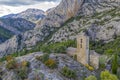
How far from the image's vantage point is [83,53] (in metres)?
83.8

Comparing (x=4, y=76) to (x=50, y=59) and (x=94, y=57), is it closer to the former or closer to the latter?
(x=50, y=59)

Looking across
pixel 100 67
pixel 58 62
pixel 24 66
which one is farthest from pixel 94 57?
pixel 24 66

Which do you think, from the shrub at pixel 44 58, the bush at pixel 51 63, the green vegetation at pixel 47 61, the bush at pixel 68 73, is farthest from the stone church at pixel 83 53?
the bush at pixel 68 73

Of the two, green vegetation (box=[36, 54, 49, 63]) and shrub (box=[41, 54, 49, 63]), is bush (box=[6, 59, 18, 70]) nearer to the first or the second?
green vegetation (box=[36, 54, 49, 63])

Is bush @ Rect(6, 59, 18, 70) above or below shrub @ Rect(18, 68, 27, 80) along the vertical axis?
above

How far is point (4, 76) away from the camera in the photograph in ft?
231

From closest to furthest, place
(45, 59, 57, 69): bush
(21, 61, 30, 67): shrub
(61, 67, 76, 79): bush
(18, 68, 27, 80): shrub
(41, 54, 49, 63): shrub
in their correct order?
(18, 68, 27, 80): shrub < (61, 67, 76, 79): bush < (21, 61, 30, 67): shrub < (45, 59, 57, 69): bush < (41, 54, 49, 63): shrub

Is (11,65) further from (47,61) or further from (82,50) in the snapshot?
(82,50)

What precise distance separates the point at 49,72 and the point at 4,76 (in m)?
10.7

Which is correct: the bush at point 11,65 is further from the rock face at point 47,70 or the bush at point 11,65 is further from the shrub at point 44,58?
the shrub at point 44,58

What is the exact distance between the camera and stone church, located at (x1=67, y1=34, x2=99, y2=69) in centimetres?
8288

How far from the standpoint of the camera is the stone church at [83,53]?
82875 mm

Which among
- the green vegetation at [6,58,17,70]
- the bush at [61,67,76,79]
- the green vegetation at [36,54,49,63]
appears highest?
the green vegetation at [36,54,49,63]

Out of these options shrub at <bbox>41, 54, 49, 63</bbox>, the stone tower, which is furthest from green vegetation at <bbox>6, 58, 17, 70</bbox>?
the stone tower
